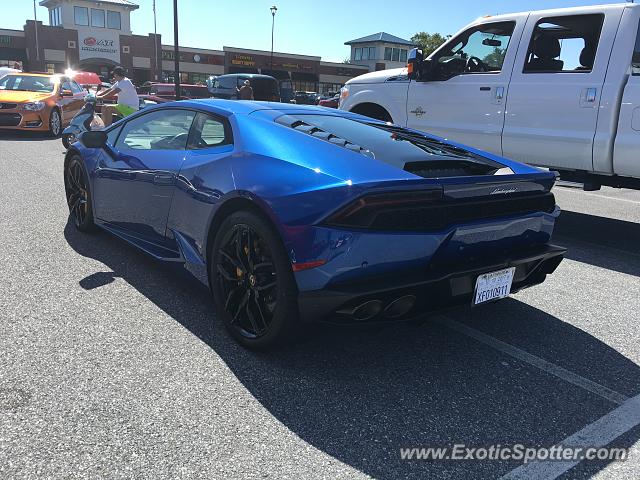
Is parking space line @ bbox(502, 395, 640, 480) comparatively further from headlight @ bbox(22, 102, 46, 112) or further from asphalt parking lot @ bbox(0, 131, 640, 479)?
headlight @ bbox(22, 102, 46, 112)

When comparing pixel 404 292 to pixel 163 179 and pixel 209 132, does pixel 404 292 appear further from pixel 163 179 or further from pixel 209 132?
pixel 163 179

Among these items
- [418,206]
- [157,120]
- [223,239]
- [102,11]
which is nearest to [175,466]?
[223,239]

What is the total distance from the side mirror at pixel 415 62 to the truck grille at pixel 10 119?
1057 cm

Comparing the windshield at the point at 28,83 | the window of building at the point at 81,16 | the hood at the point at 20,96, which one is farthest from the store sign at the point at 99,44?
the hood at the point at 20,96

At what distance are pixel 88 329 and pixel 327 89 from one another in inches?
2569

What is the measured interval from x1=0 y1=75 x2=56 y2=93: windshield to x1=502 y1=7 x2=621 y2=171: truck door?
1263 centimetres

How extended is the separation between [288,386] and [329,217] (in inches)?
33.9

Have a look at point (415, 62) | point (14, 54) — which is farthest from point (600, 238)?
point (14, 54)

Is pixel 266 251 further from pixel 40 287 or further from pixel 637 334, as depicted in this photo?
pixel 637 334

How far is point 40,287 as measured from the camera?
380 cm

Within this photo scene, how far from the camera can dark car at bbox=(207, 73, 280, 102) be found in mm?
20859

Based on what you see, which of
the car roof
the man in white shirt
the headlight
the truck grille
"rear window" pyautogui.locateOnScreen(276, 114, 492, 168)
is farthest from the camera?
the headlight

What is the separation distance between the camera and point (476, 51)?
21.6 feet

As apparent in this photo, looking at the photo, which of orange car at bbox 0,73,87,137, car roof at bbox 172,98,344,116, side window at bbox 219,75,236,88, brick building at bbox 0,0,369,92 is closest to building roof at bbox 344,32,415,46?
brick building at bbox 0,0,369,92
